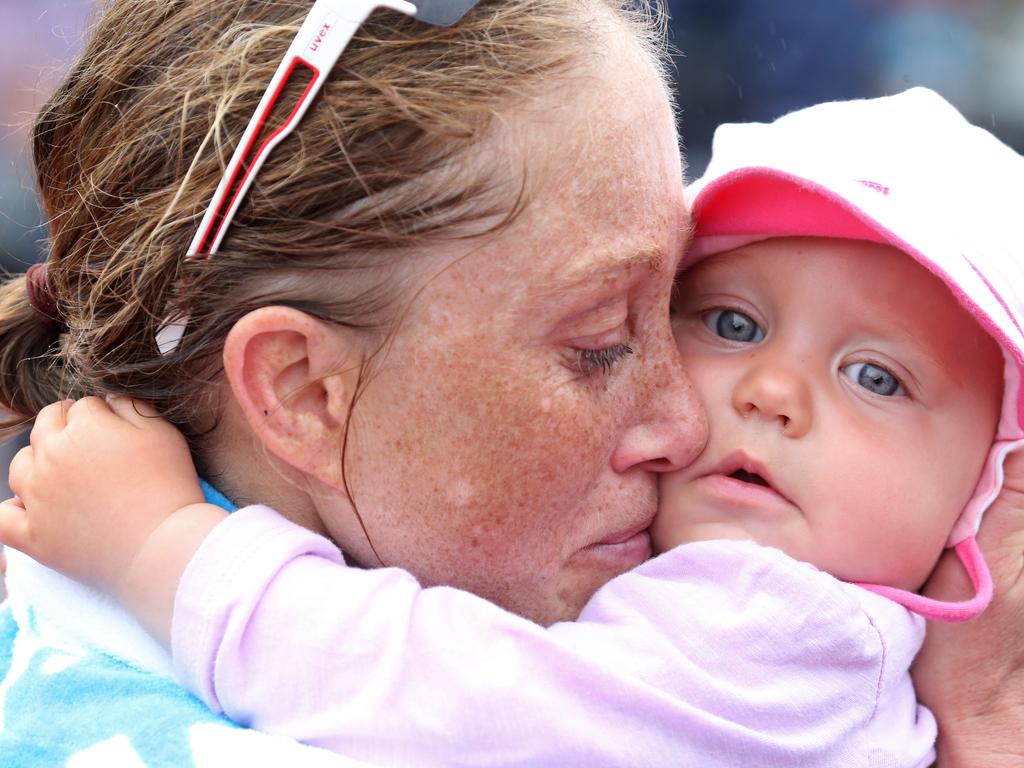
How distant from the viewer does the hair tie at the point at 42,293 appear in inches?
88.3

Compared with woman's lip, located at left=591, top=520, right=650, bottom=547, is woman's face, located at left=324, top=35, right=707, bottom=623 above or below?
above

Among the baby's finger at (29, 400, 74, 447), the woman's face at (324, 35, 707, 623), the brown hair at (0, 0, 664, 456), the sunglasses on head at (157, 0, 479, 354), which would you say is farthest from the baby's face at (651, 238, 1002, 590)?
the baby's finger at (29, 400, 74, 447)

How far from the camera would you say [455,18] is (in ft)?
6.03

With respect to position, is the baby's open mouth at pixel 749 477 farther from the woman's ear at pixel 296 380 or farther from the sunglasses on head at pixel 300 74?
the sunglasses on head at pixel 300 74

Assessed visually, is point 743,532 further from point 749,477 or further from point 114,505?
point 114,505

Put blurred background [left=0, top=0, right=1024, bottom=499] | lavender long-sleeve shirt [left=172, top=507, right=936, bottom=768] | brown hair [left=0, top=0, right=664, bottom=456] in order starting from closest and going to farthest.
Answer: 1. lavender long-sleeve shirt [left=172, top=507, right=936, bottom=768]
2. brown hair [left=0, top=0, right=664, bottom=456]
3. blurred background [left=0, top=0, right=1024, bottom=499]

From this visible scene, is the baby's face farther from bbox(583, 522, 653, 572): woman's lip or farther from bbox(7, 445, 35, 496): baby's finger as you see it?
bbox(7, 445, 35, 496): baby's finger

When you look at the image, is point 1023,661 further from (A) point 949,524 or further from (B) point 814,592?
(B) point 814,592

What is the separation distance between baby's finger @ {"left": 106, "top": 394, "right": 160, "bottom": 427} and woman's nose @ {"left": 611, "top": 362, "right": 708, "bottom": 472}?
77cm

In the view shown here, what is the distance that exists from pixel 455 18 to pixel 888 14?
525 centimetres

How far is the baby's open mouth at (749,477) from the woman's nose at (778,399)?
0.10m

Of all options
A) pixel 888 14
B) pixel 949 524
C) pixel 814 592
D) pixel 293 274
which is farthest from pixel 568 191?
pixel 888 14

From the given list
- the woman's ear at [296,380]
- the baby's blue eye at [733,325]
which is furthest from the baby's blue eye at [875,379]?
the woman's ear at [296,380]

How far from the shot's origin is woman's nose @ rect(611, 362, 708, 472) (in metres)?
2.01
